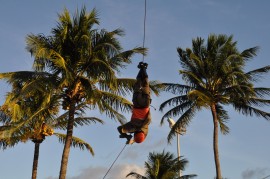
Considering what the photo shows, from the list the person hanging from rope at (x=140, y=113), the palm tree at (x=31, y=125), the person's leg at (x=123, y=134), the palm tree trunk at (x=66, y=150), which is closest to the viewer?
the person hanging from rope at (x=140, y=113)

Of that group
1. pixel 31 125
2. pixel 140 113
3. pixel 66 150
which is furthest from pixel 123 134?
pixel 31 125

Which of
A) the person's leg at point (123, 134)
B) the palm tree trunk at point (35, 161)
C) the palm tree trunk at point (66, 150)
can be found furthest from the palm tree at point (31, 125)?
the person's leg at point (123, 134)

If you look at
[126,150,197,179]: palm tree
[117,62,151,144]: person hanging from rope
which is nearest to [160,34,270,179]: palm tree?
[126,150,197,179]: palm tree

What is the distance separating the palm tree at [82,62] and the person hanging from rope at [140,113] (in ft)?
18.5

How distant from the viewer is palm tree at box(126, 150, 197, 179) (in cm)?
2294

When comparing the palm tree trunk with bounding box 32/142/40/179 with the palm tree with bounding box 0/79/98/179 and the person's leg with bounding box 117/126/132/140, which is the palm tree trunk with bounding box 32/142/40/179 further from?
the person's leg with bounding box 117/126/132/140

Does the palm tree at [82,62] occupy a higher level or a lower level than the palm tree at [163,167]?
higher

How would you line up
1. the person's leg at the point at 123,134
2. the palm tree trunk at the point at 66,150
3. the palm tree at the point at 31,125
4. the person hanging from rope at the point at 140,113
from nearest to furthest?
1. the person hanging from rope at the point at 140,113
2. the person's leg at the point at 123,134
3. the palm tree trunk at the point at 66,150
4. the palm tree at the point at 31,125

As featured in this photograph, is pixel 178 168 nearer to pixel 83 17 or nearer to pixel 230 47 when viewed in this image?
pixel 230 47

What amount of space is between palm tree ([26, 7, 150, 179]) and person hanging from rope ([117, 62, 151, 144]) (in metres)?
5.64

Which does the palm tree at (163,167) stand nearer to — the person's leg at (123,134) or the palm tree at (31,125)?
the palm tree at (31,125)

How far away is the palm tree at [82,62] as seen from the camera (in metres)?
16.9

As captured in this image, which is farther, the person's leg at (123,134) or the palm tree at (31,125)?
the palm tree at (31,125)

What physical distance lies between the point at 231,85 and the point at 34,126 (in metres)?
9.84
